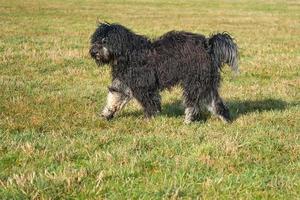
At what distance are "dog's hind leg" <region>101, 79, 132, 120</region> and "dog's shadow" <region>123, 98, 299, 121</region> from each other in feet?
2.54

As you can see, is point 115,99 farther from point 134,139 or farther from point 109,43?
point 134,139

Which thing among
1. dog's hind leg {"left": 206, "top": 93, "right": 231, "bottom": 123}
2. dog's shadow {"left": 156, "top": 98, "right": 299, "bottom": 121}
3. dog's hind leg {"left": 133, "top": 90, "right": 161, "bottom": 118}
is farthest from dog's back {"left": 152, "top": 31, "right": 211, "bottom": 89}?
dog's shadow {"left": 156, "top": 98, "right": 299, "bottom": 121}

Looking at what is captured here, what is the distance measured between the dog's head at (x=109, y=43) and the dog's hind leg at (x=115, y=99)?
0.53 m

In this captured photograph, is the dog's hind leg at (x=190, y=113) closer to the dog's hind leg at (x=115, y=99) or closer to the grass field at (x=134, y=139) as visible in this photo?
the grass field at (x=134, y=139)

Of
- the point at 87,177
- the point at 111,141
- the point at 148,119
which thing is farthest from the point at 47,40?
the point at 87,177

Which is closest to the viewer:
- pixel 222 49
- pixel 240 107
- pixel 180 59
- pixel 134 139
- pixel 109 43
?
pixel 134 139

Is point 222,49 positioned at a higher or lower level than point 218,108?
higher

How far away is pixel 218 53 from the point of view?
10336mm

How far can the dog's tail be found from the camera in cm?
1030

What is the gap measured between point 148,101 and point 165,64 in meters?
0.77

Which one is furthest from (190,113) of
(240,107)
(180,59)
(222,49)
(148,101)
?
(240,107)

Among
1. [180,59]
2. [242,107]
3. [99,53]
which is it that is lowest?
[242,107]

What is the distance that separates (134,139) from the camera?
8539 mm

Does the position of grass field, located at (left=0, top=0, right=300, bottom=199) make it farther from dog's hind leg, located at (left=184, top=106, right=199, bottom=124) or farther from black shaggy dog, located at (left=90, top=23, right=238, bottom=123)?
black shaggy dog, located at (left=90, top=23, right=238, bottom=123)
